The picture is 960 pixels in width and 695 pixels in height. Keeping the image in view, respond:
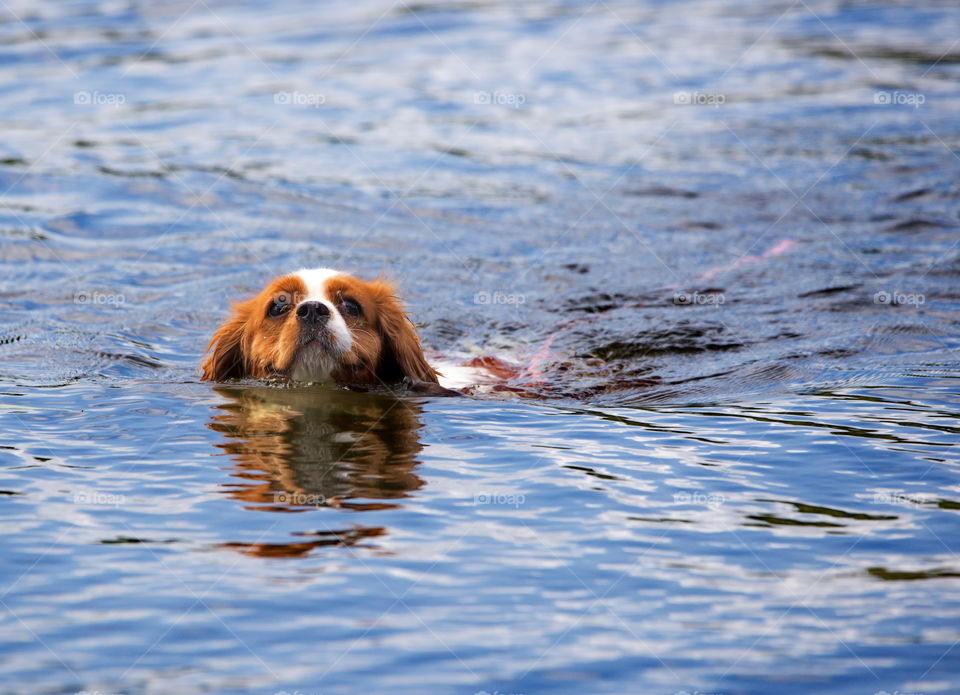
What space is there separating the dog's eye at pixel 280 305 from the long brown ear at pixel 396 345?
0.45 m

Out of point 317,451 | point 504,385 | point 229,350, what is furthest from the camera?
point 504,385

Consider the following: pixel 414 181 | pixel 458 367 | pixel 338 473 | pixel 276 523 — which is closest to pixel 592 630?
pixel 276 523

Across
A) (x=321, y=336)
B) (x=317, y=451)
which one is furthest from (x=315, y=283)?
(x=317, y=451)

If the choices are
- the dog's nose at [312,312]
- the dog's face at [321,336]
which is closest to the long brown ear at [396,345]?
the dog's face at [321,336]

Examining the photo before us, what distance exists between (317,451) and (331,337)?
65cm

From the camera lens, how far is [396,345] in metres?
6.15

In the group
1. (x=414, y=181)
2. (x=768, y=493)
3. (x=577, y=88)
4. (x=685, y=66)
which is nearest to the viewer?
(x=768, y=493)

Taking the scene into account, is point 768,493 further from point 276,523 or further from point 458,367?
point 458,367

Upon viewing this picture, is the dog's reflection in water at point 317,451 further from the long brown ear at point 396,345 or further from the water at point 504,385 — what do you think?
the long brown ear at point 396,345

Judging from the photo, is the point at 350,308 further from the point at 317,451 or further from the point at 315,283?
the point at 317,451

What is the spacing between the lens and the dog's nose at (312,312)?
5727 mm

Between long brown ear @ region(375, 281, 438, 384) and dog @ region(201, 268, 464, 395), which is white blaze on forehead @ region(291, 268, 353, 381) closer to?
dog @ region(201, 268, 464, 395)

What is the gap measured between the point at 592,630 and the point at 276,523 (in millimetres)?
1278

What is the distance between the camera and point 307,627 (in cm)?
366
